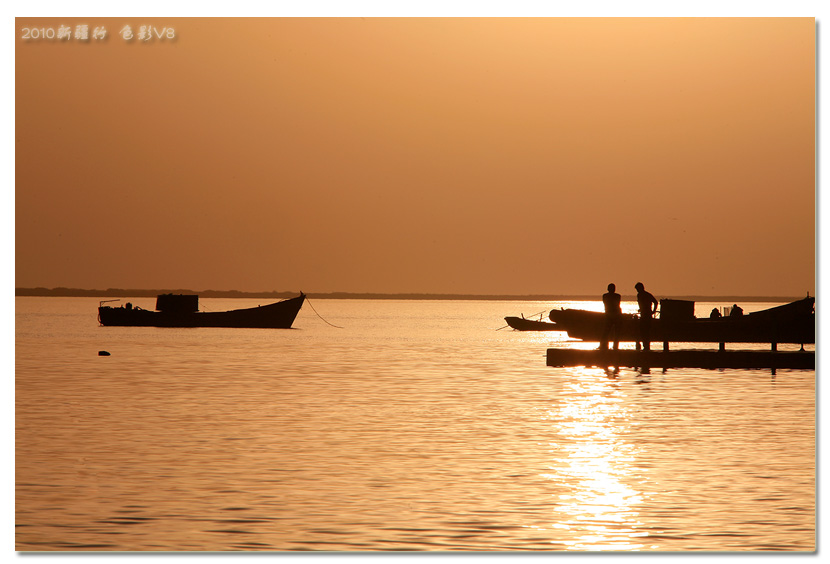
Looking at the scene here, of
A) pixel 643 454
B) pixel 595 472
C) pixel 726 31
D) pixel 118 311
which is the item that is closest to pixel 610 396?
pixel 643 454

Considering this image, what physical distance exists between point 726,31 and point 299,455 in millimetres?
9609

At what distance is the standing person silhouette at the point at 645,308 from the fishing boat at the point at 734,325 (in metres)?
1.18

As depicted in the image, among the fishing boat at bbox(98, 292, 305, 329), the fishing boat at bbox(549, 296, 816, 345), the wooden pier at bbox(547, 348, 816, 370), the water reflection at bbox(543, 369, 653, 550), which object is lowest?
the water reflection at bbox(543, 369, 653, 550)

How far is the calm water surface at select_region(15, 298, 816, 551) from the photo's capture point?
11062 millimetres

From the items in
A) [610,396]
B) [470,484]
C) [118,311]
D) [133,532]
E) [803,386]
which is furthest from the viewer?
[118,311]

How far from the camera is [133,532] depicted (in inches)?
436

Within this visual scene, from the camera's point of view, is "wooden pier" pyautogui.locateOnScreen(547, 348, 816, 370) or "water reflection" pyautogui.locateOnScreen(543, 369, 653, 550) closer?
"water reflection" pyautogui.locateOnScreen(543, 369, 653, 550)

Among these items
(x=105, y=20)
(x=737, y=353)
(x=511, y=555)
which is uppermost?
(x=105, y=20)

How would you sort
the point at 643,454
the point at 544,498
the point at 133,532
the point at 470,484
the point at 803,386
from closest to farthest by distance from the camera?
the point at 133,532 → the point at 544,498 → the point at 470,484 → the point at 643,454 → the point at 803,386

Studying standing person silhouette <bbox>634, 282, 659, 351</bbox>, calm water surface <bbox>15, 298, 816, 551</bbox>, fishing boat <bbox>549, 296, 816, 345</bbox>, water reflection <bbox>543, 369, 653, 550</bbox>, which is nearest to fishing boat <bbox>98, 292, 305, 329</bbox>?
fishing boat <bbox>549, 296, 816, 345</bbox>

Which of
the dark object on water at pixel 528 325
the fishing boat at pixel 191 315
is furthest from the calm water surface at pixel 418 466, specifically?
the fishing boat at pixel 191 315

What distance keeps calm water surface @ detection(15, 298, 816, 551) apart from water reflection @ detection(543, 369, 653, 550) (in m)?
0.04

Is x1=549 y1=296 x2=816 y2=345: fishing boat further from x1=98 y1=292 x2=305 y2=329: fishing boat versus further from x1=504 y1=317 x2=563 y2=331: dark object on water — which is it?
x1=98 y1=292 x2=305 y2=329: fishing boat

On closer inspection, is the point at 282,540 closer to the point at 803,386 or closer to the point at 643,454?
the point at 643,454
